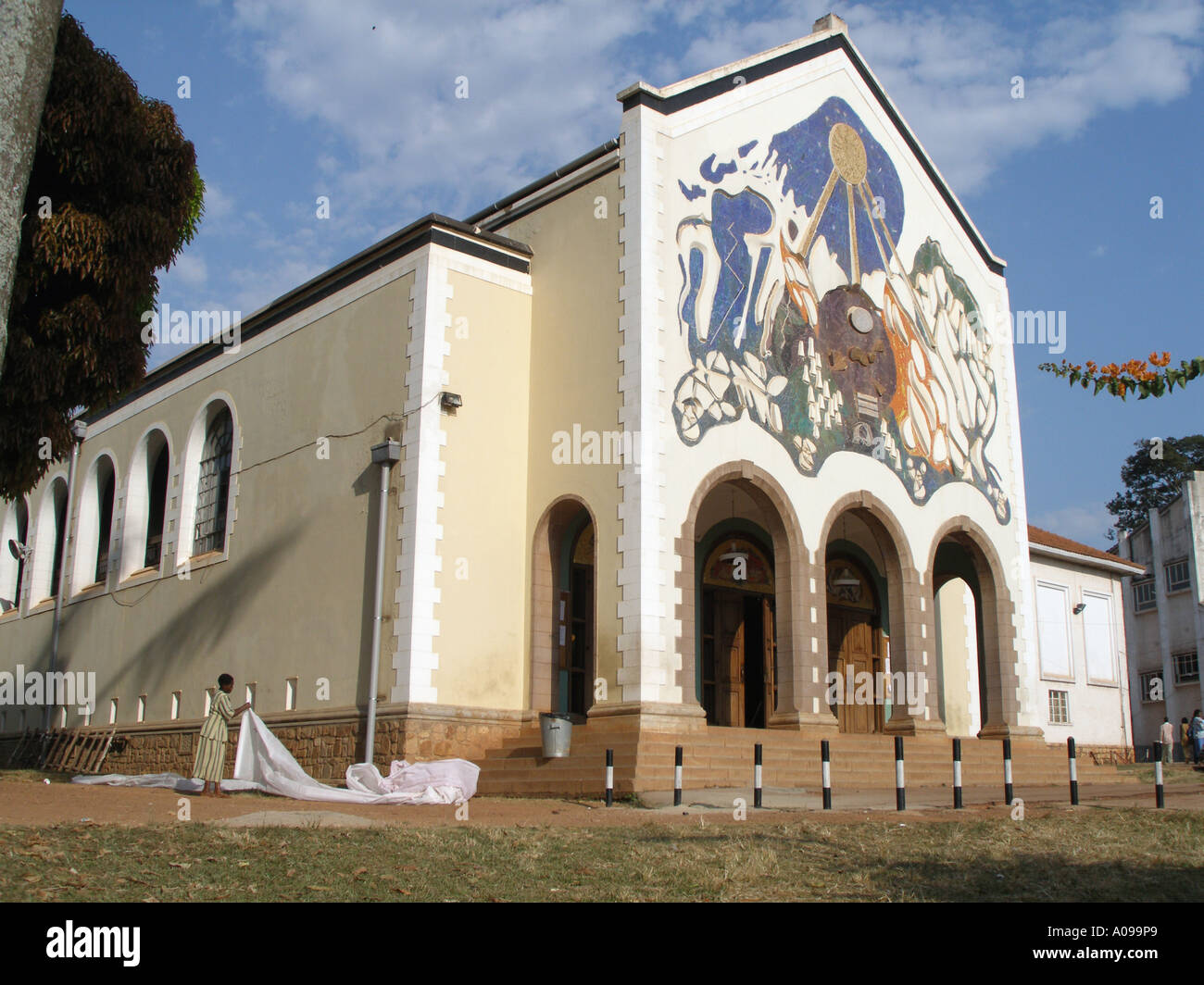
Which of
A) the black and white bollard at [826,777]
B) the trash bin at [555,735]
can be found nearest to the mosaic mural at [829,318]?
the trash bin at [555,735]

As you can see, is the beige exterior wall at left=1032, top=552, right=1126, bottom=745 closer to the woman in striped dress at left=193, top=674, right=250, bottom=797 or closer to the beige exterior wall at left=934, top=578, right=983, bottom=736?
the beige exterior wall at left=934, top=578, right=983, bottom=736

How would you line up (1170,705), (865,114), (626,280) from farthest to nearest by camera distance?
→ (1170,705)
(865,114)
(626,280)

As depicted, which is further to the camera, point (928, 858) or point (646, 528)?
point (646, 528)

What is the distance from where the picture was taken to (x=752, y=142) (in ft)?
68.8

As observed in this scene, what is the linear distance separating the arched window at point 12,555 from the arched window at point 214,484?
31.6ft

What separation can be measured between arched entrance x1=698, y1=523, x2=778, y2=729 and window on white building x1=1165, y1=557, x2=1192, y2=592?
86.4ft

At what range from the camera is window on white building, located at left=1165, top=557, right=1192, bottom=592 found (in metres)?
43.6

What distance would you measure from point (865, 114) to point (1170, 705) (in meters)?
28.8

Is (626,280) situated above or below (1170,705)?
above

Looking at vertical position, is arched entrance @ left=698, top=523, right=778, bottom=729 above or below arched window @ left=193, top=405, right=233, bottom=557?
below

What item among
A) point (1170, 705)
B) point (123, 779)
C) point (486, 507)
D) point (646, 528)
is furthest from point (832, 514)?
point (1170, 705)

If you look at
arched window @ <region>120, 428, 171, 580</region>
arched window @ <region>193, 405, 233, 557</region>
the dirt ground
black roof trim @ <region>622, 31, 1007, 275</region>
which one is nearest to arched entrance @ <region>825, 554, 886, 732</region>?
the dirt ground

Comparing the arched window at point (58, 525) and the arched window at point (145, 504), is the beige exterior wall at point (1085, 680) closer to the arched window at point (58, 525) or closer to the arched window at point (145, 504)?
the arched window at point (145, 504)
